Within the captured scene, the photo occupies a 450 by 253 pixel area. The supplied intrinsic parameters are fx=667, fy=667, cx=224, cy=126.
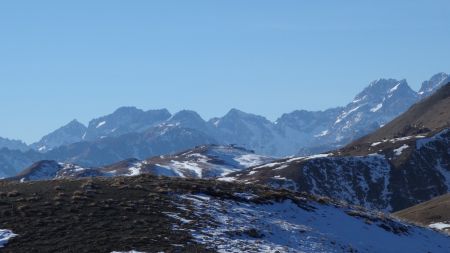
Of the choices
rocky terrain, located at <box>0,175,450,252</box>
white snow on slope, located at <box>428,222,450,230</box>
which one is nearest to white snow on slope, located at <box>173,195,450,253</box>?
rocky terrain, located at <box>0,175,450,252</box>

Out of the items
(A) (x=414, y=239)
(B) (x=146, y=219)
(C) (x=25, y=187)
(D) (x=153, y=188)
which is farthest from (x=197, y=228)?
(A) (x=414, y=239)

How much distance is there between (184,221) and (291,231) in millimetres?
7814

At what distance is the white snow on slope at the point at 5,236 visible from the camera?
38834mm

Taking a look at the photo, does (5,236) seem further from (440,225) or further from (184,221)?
(440,225)

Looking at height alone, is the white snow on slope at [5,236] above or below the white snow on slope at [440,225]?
above

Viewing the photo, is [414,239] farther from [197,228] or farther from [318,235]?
[197,228]

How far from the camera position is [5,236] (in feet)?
131

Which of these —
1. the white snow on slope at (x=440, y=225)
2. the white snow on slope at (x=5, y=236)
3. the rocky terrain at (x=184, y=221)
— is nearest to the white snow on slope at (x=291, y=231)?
the rocky terrain at (x=184, y=221)

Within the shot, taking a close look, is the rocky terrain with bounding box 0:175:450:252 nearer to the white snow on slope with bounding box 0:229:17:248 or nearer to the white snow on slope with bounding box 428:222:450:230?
the white snow on slope with bounding box 0:229:17:248

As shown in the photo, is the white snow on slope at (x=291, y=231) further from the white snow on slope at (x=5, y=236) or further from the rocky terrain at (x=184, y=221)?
the white snow on slope at (x=5, y=236)

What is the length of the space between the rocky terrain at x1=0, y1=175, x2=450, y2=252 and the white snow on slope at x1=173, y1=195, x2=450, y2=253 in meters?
0.08

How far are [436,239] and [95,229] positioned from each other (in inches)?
1194

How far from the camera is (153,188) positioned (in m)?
55.2

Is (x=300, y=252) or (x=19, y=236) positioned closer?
(x=19, y=236)
